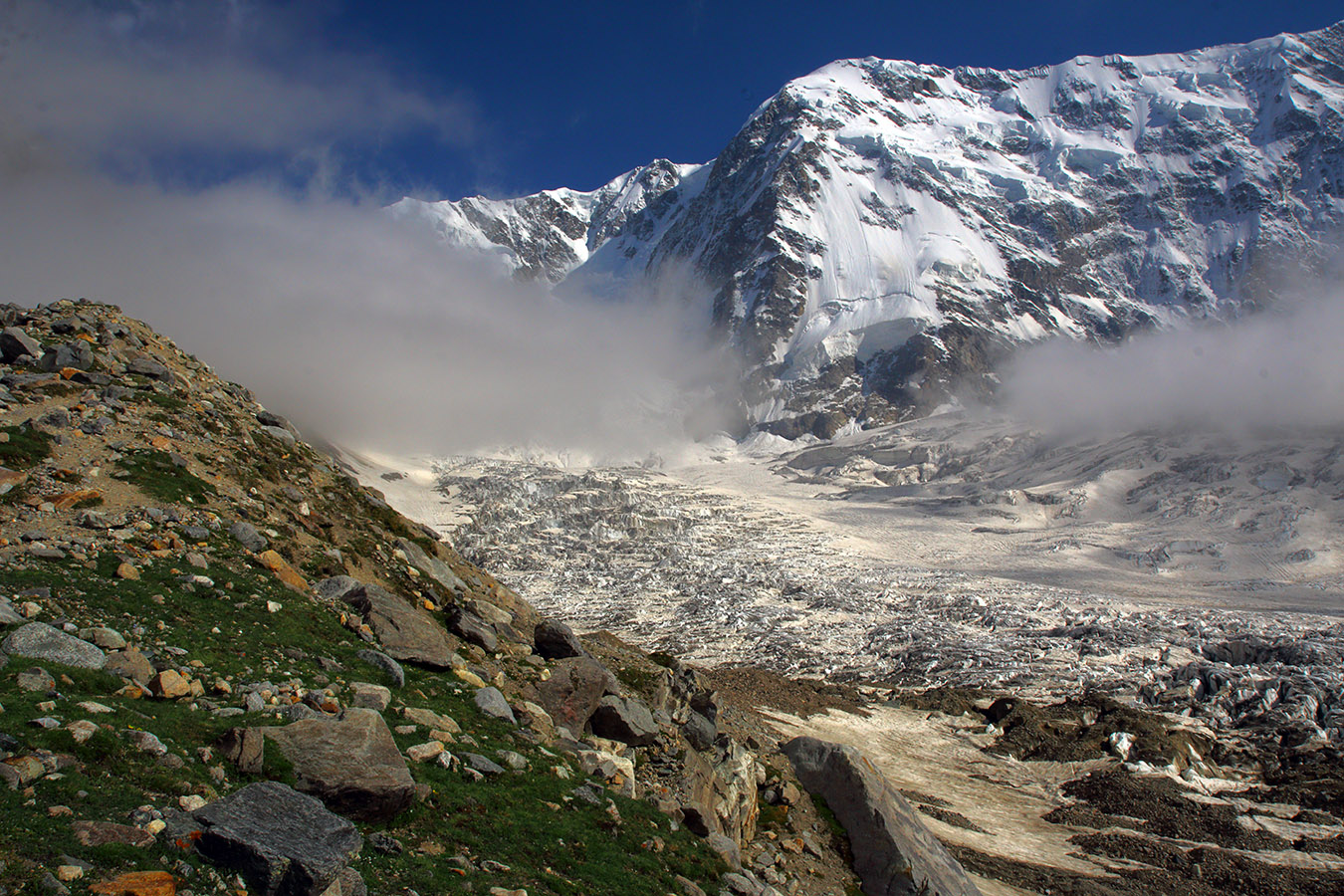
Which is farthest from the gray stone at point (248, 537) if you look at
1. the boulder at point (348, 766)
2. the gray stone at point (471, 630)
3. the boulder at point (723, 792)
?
the boulder at point (723, 792)

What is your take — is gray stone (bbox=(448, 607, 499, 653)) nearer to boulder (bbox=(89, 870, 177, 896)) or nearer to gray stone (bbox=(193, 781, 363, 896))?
gray stone (bbox=(193, 781, 363, 896))

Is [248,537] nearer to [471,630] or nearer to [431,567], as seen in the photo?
[471,630]

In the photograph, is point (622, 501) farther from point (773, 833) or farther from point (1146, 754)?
point (773, 833)

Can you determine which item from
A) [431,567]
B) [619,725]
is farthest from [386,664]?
[431,567]

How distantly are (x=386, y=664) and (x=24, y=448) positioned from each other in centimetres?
821

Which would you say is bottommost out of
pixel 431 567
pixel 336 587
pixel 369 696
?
pixel 369 696

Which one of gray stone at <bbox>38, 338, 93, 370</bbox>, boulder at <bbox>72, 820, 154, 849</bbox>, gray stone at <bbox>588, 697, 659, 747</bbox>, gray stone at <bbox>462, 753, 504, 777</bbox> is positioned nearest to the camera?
boulder at <bbox>72, 820, 154, 849</bbox>

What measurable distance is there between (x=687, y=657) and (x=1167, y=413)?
185 meters

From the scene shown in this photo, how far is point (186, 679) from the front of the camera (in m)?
10.2

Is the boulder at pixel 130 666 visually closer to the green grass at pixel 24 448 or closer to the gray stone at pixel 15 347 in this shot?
the green grass at pixel 24 448

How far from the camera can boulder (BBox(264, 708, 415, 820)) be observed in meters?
9.08

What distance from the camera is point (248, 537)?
15648 millimetres

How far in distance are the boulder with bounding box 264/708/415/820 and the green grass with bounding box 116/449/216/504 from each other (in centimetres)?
820

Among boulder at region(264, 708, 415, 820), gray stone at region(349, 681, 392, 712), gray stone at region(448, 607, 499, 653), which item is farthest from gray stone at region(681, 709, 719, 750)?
boulder at region(264, 708, 415, 820)
